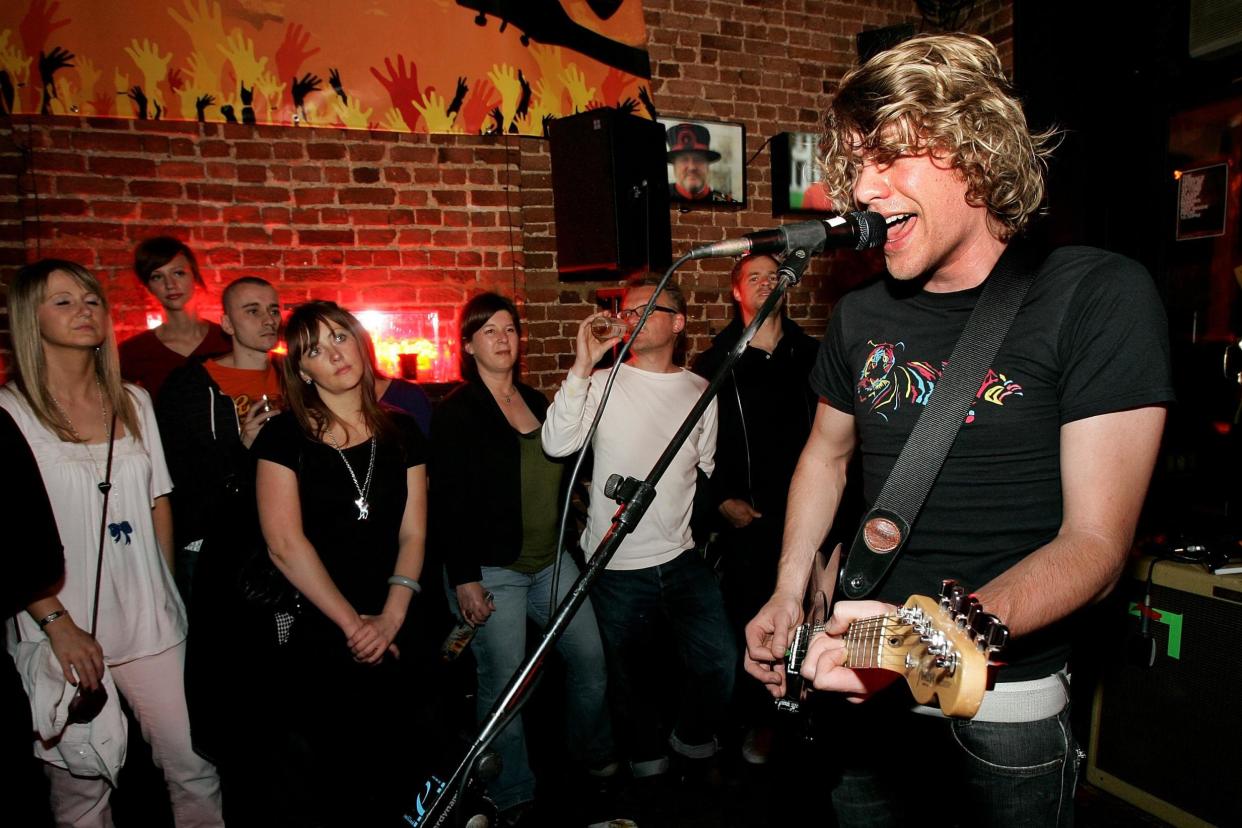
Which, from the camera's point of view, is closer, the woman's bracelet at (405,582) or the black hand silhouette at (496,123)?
the woman's bracelet at (405,582)

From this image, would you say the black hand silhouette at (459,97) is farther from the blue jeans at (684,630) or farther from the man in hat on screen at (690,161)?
the blue jeans at (684,630)

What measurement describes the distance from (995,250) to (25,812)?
8.86 ft

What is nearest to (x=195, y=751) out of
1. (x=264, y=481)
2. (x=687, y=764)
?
(x=264, y=481)

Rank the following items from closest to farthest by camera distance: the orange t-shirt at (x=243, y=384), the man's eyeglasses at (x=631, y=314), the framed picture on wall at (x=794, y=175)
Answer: the man's eyeglasses at (x=631, y=314)
the orange t-shirt at (x=243, y=384)
the framed picture on wall at (x=794, y=175)

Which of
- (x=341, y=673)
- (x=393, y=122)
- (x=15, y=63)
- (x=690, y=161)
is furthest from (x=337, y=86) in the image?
(x=341, y=673)

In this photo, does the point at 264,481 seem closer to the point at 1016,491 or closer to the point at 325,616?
the point at 325,616

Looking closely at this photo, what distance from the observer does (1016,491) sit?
4.34ft

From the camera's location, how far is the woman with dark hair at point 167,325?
10.6 feet

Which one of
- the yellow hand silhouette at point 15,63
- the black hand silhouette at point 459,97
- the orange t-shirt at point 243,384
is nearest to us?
the orange t-shirt at point 243,384

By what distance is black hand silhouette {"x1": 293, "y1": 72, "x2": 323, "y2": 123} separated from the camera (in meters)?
3.65

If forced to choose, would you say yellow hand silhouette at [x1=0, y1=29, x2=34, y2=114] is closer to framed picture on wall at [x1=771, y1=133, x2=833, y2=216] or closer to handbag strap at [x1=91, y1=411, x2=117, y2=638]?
handbag strap at [x1=91, y1=411, x2=117, y2=638]

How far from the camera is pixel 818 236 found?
4.22ft

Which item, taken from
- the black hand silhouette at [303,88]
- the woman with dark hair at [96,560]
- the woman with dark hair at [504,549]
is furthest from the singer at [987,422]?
the black hand silhouette at [303,88]

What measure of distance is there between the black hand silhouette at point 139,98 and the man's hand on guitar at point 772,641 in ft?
12.3
